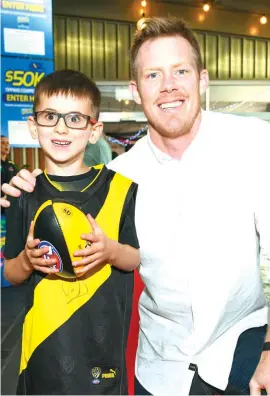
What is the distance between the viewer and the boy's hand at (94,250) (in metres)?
1.30

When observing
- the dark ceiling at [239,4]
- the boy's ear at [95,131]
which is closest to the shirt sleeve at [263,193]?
the boy's ear at [95,131]

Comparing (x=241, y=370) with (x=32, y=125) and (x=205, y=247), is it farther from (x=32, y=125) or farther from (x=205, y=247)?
(x=32, y=125)

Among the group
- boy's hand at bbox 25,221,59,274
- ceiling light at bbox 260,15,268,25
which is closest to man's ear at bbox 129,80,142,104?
boy's hand at bbox 25,221,59,274

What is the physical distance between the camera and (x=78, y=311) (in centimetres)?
136

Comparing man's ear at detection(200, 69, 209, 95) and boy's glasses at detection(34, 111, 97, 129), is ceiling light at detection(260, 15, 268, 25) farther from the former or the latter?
boy's glasses at detection(34, 111, 97, 129)

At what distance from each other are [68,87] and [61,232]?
44 cm

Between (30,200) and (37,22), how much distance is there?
4126 mm

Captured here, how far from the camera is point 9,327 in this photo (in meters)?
3.99

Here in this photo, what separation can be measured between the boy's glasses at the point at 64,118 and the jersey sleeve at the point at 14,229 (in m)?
0.23

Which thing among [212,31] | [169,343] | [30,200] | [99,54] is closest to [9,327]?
[169,343]

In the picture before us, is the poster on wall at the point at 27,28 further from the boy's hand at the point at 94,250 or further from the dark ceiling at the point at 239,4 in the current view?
the dark ceiling at the point at 239,4

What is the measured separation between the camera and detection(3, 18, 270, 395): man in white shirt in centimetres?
162

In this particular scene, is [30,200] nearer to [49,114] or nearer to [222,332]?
[49,114]

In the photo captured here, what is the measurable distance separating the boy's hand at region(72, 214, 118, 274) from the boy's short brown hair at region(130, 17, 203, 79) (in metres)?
0.73
